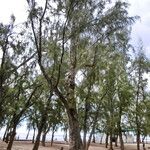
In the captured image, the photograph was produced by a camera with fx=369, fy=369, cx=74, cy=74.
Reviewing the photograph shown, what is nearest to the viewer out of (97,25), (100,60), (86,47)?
(97,25)

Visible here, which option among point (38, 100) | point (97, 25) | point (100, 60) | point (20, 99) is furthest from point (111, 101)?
point (97, 25)

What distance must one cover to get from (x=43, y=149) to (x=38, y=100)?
43.9 ft

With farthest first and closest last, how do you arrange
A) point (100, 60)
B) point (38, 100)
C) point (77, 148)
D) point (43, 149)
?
point (43, 149), point (38, 100), point (100, 60), point (77, 148)

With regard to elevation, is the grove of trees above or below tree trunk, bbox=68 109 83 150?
above

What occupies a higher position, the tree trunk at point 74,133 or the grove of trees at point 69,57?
the grove of trees at point 69,57

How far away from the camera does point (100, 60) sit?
Answer: 989 inches

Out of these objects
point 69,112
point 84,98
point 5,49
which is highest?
point 5,49

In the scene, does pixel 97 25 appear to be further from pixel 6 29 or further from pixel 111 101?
pixel 111 101

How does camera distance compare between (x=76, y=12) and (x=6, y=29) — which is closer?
(x=76, y=12)

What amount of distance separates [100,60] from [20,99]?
11669 mm

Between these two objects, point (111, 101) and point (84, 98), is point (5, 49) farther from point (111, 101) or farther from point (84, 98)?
point (111, 101)

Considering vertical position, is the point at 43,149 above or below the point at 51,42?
below

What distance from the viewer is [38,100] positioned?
36750 mm

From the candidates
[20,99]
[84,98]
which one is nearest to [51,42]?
[84,98]
